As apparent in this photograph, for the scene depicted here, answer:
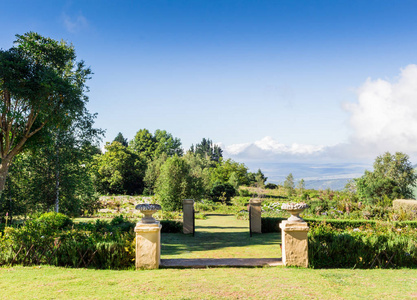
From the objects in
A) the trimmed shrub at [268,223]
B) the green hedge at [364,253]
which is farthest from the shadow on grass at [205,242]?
the green hedge at [364,253]

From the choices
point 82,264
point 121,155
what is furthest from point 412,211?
point 121,155

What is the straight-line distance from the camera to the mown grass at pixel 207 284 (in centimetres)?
477

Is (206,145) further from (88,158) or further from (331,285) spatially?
(331,285)

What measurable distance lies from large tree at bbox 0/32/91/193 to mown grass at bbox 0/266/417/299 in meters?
9.13

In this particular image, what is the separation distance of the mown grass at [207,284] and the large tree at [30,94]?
913 centimetres

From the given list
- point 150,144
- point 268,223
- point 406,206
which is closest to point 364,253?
point 268,223

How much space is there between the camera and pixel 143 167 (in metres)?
46.3

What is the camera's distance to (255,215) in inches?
544

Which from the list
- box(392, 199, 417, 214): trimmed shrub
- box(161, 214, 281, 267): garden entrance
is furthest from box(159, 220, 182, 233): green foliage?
box(392, 199, 417, 214): trimmed shrub

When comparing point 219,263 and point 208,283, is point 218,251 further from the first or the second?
point 208,283

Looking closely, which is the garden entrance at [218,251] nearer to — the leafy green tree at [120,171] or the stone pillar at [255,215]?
the stone pillar at [255,215]

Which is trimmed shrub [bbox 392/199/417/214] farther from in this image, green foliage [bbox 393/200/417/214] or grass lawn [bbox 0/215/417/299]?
grass lawn [bbox 0/215/417/299]

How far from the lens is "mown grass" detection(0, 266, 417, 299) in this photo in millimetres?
4766

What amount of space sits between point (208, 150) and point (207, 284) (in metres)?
78.9
